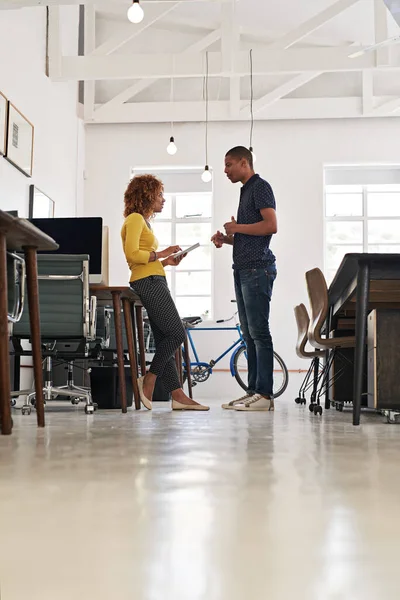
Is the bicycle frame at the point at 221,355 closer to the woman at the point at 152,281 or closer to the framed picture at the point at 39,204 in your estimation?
the framed picture at the point at 39,204

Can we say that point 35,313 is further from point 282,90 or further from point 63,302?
point 282,90

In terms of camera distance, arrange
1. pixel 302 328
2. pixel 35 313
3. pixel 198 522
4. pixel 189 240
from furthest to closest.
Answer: pixel 189 240, pixel 302 328, pixel 35 313, pixel 198 522

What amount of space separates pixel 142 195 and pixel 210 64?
4.27 m

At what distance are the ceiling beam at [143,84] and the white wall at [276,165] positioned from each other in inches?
13.8

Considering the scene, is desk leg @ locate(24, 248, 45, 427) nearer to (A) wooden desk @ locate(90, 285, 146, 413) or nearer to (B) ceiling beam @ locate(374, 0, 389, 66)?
(A) wooden desk @ locate(90, 285, 146, 413)

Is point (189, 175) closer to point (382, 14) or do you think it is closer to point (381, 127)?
point (381, 127)

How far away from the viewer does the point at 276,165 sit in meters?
8.93

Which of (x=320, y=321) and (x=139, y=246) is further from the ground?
(x=139, y=246)

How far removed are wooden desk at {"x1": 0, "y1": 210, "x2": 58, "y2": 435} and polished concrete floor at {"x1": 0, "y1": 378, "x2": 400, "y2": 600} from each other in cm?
52

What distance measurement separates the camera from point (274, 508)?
41.4 inches

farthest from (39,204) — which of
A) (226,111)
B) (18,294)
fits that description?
(18,294)

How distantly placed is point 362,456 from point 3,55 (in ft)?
17.0

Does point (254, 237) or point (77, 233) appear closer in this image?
point (254, 237)

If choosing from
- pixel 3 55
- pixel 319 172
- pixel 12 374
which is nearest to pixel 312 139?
pixel 319 172
